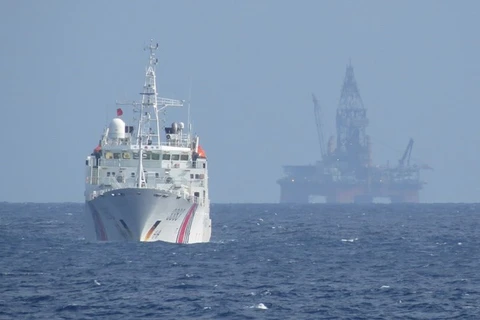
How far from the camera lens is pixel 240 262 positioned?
255 ft

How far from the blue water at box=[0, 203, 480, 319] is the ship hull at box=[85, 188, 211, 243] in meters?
1.28

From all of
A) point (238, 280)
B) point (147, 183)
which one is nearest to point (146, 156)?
point (147, 183)

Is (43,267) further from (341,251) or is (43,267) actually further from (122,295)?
(341,251)

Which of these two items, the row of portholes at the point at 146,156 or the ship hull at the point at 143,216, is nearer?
the ship hull at the point at 143,216

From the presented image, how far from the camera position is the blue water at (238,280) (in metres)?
55.8

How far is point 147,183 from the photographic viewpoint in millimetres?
88375

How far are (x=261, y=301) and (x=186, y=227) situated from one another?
95.7 feet

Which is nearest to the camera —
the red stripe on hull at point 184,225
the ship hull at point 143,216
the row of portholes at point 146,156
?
the ship hull at point 143,216

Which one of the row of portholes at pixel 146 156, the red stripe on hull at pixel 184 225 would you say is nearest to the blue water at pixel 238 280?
the red stripe on hull at pixel 184 225

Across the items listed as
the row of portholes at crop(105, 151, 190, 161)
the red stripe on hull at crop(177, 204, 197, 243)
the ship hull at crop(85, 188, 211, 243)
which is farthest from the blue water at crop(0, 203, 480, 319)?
the row of portholes at crop(105, 151, 190, 161)

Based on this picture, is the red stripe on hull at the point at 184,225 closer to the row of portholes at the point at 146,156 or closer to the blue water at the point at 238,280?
the blue water at the point at 238,280

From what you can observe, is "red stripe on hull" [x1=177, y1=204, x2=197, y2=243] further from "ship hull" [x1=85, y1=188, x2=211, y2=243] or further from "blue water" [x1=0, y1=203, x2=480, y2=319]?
"blue water" [x1=0, y1=203, x2=480, y2=319]

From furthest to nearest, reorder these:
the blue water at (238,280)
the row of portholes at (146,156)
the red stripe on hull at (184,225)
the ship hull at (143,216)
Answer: the row of portholes at (146,156) < the red stripe on hull at (184,225) < the ship hull at (143,216) < the blue water at (238,280)

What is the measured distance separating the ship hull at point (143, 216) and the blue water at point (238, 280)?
1280 mm
